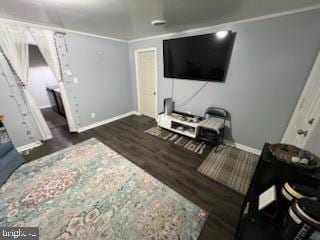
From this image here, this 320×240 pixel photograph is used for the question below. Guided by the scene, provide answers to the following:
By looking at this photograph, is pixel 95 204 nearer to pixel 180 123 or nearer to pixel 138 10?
pixel 180 123

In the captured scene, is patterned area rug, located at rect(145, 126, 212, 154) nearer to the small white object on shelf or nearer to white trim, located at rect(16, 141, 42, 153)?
the small white object on shelf

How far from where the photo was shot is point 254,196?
0.95m

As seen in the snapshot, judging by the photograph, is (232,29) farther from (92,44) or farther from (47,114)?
(47,114)

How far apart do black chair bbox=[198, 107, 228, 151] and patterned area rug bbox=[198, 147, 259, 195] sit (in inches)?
9.1

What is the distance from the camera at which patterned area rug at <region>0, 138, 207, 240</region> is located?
4.71 feet

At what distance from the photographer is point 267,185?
0.96 metres

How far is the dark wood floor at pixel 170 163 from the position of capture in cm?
156

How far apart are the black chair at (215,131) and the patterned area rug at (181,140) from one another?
18cm

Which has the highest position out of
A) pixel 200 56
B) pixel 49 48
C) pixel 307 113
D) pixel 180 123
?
pixel 49 48

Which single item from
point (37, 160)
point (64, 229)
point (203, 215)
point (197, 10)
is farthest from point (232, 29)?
point (37, 160)

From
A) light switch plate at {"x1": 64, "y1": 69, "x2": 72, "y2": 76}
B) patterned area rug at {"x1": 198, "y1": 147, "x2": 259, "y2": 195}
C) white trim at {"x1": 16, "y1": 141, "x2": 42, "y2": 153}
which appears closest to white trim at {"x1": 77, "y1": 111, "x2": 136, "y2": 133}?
white trim at {"x1": 16, "y1": 141, "x2": 42, "y2": 153}

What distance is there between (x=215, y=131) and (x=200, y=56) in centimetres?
155

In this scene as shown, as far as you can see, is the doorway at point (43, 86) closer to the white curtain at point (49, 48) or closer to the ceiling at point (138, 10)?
the white curtain at point (49, 48)

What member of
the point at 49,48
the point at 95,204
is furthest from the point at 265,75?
the point at 49,48
